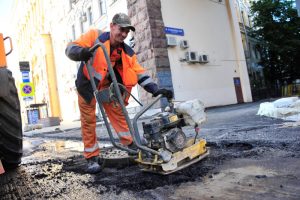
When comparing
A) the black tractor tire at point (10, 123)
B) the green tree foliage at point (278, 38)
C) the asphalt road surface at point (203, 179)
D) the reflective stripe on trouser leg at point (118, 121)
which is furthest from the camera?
the green tree foliage at point (278, 38)

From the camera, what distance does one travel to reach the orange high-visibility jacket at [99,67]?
9.97 ft

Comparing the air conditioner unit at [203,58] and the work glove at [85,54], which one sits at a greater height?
the air conditioner unit at [203,58]

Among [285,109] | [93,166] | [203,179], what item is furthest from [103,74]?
[285,109]

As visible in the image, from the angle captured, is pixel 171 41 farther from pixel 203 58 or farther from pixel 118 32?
pixel 118 32

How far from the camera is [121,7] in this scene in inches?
567

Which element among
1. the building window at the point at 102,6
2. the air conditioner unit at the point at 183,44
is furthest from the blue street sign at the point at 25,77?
the air conditioner unit at the point at 183,44

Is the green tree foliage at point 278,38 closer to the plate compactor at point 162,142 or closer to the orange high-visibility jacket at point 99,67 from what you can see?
the orange high-visibility jacket at point 99,67

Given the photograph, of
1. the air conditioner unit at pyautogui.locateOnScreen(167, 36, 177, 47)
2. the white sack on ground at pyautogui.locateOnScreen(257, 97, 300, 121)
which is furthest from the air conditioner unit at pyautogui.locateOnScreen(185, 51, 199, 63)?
the white sack on ground at pyautogui.locateOnScreen(257, 97, 300, 121)

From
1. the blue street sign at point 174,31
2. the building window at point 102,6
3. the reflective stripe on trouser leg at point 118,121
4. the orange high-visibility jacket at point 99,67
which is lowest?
the reflective stripe on trouser leg at point 118,121

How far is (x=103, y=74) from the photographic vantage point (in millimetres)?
3098

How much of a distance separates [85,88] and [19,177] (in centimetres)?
122

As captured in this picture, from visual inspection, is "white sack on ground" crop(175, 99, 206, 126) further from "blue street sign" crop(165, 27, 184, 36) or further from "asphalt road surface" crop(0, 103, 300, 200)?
"blue street sign" crop(165, 27, 184, 36)

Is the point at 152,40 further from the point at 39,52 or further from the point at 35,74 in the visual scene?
the point at 35,74

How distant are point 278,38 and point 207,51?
10.8m
